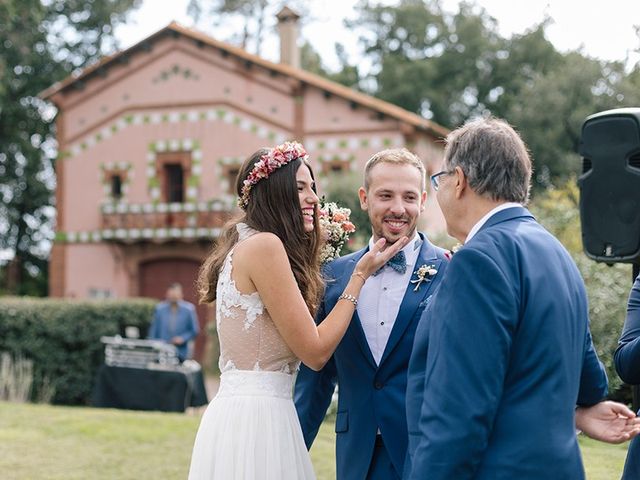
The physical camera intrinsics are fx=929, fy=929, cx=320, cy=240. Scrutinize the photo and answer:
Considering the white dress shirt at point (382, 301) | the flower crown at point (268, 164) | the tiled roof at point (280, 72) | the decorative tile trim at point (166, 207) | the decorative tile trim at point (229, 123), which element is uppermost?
the tiled roof at point (280, 72)

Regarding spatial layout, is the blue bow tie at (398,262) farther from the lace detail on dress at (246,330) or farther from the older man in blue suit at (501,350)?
the older man in blue suit at (501,350)

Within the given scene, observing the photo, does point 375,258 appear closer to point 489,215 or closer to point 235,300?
point 235,300

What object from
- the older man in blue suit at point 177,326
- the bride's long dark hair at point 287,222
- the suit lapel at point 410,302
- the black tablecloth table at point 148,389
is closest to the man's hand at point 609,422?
the suit lapel at point 410,302

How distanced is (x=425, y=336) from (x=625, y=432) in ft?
2.36

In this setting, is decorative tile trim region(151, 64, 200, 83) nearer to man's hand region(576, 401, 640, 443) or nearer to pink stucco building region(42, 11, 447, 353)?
pink stucco building region(42, 11, 447, 353)

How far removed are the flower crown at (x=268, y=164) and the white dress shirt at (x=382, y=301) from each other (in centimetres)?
51

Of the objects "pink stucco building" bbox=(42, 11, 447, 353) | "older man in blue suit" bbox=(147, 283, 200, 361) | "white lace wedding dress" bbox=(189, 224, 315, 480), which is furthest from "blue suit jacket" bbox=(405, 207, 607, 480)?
"pink stucco building" bbox=(42, 11, 447, 353)

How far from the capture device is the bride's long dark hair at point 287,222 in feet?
12.1

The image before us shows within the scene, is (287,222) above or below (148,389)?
above

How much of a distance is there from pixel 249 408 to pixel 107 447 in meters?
6.51

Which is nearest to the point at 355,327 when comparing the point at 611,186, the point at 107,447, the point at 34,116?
the point at 611,186

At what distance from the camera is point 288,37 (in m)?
27.3

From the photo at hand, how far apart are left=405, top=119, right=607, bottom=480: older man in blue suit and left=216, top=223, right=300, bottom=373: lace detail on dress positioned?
106 centimetres

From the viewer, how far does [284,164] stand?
375 cm
